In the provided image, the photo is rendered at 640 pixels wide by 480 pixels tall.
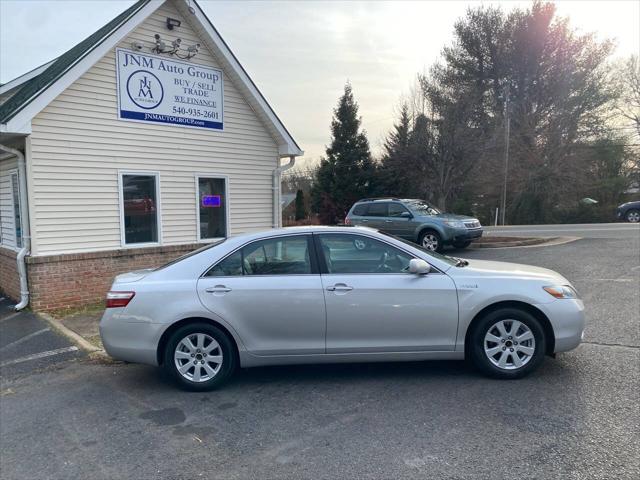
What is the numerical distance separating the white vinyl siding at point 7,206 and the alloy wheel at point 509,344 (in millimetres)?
8671

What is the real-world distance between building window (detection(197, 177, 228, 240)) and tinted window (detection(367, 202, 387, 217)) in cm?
535

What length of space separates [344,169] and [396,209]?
58.0 ft

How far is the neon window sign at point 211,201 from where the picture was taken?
10.7 m

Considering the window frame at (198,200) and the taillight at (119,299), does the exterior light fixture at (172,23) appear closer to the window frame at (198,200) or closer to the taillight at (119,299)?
the window frame at (198,200)

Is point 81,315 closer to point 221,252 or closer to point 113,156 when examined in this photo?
point 113,156

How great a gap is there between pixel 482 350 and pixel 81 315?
21.9ft

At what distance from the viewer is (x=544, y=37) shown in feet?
103

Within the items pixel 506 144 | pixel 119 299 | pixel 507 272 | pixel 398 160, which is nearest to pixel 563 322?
pixel 507 272

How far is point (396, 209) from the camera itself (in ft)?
47.3

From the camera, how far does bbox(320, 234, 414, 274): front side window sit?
466 centimetres

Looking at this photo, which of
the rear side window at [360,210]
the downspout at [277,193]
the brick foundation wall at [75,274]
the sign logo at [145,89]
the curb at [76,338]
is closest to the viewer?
the curb at [76,338]

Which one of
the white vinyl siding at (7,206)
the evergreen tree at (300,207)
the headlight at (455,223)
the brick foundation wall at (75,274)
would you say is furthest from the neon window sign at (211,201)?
the evergreen tree at (300,207)

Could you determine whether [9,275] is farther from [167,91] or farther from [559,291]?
[559,291]

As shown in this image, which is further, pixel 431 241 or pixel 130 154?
pixel 431 241
